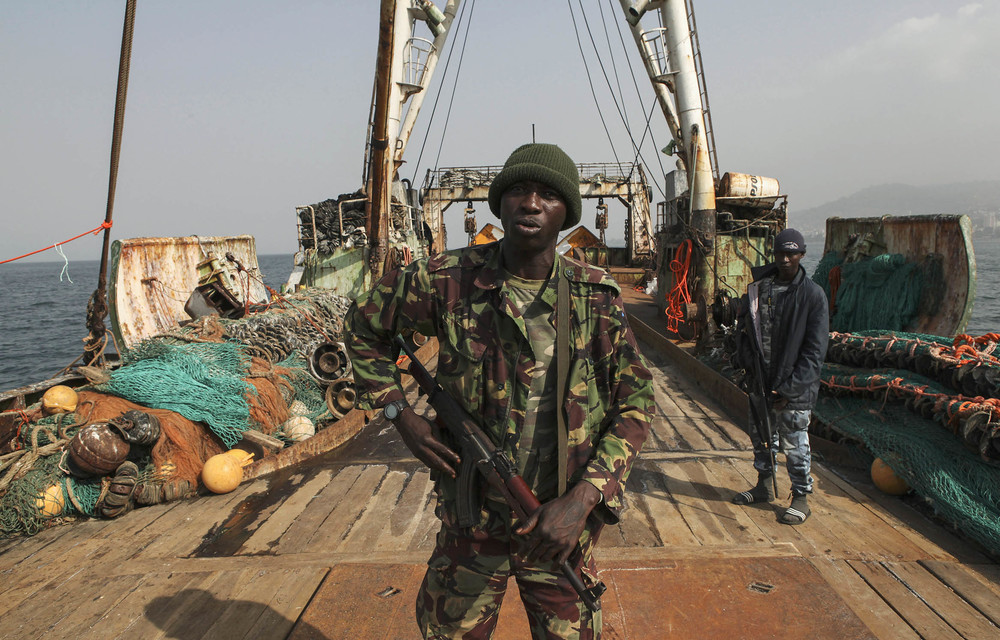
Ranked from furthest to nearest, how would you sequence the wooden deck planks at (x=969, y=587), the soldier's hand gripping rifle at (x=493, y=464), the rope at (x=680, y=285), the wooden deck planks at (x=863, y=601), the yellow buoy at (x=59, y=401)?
the rope at (x=680, y=285)
the yellow buoy at (x=59, y=401)
the wooden deck planks at (x=969, y=587)
the wooden deck planks at (x=863, y=601)
the soldier's hand gripping rifle at (x=493, y=464)

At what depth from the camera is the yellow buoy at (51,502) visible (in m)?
3.88

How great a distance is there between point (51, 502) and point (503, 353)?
3.76 m

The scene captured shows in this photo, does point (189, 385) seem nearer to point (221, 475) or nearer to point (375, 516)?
point (221, 475)

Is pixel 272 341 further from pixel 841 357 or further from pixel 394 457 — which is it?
pixel 841 357

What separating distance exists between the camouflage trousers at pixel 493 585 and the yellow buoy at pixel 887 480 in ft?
9.97

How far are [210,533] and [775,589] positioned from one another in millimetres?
3198

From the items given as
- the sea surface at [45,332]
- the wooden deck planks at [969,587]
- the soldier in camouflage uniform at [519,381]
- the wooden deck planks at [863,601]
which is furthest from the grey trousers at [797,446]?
the sea surface at [45,332]

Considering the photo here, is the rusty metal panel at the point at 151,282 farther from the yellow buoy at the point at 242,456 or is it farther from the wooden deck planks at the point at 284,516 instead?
the wooden deck planks at the point at 284,516

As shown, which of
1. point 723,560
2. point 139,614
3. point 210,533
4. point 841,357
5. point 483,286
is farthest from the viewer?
point 841,357

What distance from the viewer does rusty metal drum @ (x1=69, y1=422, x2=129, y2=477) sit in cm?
405

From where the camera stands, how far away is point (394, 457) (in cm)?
482

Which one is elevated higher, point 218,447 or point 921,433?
point 921,433

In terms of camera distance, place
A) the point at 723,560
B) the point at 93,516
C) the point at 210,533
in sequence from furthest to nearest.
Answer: the point at 93,516
the point at 210,533
the point at 723,560

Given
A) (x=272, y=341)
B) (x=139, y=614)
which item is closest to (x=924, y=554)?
(x=139, y=614)
